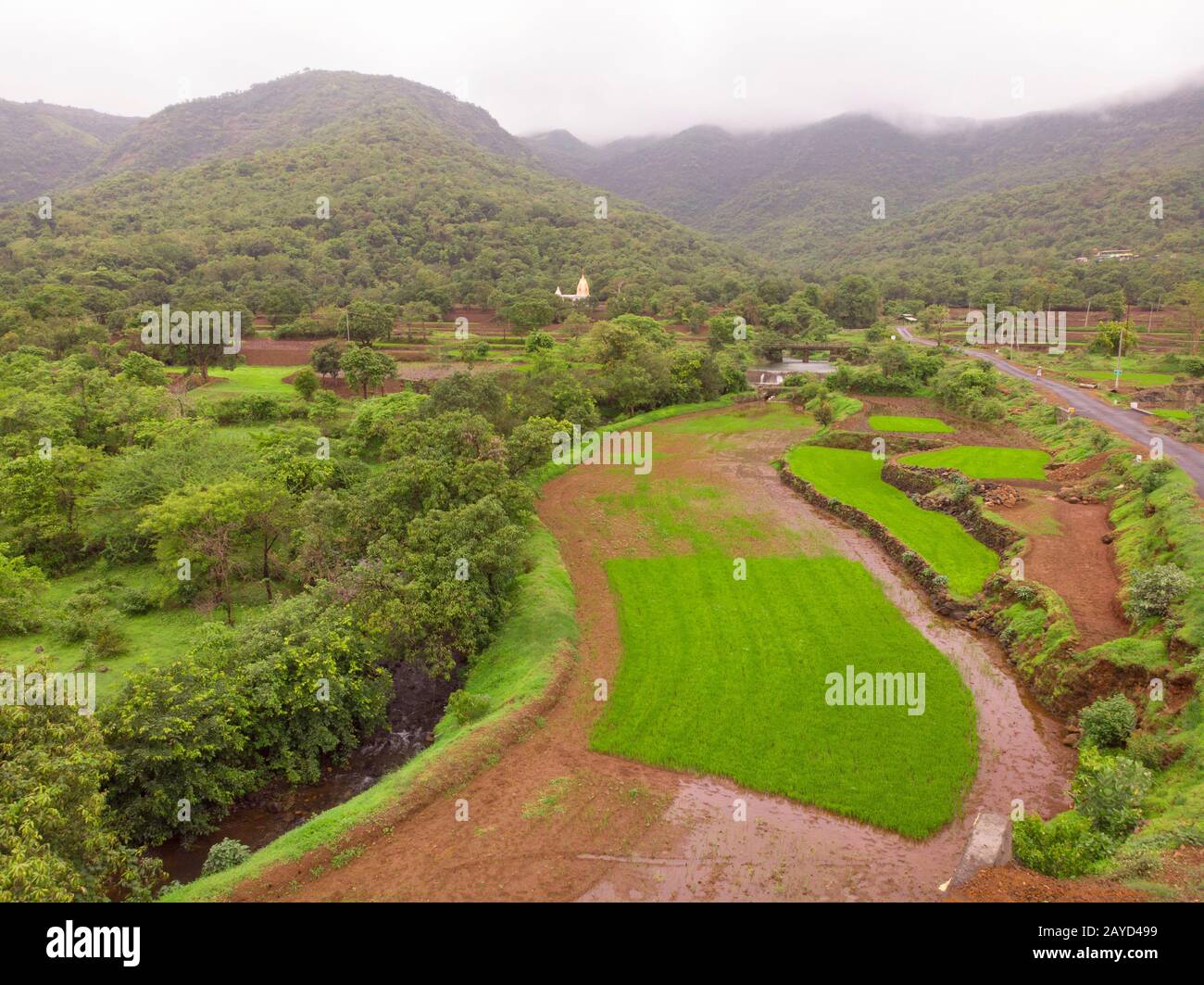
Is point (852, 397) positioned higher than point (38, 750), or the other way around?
point (852, 397)

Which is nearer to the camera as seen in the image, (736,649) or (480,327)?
(736,649)

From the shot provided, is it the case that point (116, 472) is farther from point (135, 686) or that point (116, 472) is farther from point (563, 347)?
point (563, 347)

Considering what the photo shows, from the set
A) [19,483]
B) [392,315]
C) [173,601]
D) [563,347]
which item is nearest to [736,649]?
[173,601]

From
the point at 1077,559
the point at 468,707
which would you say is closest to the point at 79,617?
the point at 468,707

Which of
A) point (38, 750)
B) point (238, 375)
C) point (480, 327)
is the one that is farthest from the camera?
point (480, 327)

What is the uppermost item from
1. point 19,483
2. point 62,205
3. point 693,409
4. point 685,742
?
point 62,205

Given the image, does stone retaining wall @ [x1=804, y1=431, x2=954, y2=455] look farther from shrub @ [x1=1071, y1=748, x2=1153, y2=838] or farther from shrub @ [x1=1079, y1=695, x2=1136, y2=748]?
shrub @ [x1=1071, y1=748, x2=1153, y2=838]
